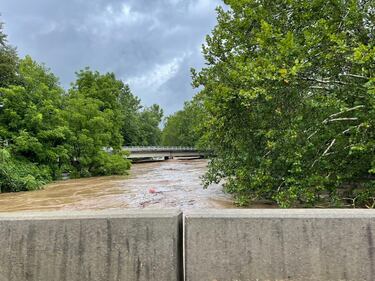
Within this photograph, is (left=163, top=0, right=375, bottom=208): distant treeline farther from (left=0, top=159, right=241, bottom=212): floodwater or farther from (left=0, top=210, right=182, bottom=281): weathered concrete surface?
(left=0, top=210, right=182, bottom=281): weathered concrete surface

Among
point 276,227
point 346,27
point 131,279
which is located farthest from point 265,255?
point 346,27

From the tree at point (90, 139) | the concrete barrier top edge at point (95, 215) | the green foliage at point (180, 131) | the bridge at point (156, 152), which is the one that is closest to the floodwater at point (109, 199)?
the tree at point (90, 139)

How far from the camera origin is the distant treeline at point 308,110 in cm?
775

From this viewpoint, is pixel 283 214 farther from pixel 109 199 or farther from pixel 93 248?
pixel 109 199

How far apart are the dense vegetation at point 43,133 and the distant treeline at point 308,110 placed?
14010mm

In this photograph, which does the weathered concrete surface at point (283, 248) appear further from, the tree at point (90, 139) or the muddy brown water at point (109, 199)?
the tree at point (90, 139)

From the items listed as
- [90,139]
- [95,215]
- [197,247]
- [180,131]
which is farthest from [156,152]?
[197,247]

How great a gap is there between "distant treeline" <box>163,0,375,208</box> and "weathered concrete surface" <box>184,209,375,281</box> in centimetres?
455

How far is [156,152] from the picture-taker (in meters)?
60.0

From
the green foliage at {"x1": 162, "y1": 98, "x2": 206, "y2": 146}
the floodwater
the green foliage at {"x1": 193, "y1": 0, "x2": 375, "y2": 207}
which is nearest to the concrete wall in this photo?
the green foliage at {"x1": 193, "y1": 0, "x2": 375, "y2": 207}

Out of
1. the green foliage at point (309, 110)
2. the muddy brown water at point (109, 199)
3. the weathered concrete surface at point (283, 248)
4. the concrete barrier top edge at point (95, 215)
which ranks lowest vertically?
the muddy brown water at point (109, 199)

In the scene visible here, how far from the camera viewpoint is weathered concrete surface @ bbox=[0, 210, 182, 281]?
2.92 meters

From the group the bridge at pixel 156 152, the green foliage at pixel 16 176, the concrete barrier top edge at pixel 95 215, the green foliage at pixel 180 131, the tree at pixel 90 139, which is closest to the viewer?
the concrete barrier top edge at pixel 95 215

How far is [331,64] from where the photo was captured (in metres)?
8.40
